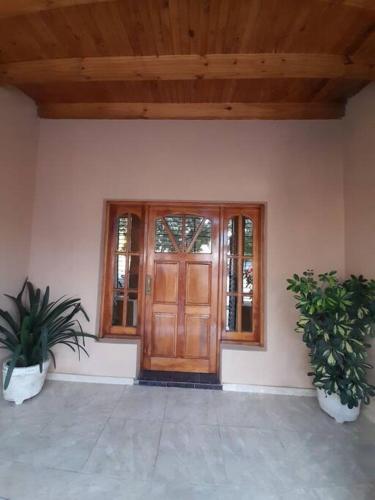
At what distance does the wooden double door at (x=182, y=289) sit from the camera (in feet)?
9.11

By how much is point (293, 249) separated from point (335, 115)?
57.7 inches

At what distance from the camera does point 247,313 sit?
9.13ft

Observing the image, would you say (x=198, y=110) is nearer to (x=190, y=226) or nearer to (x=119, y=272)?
(x=190, y=226)

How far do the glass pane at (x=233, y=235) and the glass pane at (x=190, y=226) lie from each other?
341mm

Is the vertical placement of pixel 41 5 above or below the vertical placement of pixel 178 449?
above

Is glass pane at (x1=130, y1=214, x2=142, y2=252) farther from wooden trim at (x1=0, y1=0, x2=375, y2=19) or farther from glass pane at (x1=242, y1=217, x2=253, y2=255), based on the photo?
wooden trim at (x1=0, y1=0, x2=375, y2=19)

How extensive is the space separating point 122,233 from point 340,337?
2306 millimetres

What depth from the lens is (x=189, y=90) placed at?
251cm

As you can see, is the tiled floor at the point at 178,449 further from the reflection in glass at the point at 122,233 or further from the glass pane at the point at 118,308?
the reflection in glass at the point at 122,233

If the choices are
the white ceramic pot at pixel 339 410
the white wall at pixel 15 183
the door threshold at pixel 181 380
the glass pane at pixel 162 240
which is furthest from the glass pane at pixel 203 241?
the white wall at pixel 15 183

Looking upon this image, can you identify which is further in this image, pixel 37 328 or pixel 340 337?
pixel 37 328

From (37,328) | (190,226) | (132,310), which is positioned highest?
(190,226)

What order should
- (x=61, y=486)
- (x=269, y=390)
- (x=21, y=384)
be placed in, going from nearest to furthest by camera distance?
(x=61, y=486), (x=21, y=384), (x=269, y=390)

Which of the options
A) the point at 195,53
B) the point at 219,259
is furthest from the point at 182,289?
the point at 195,53
